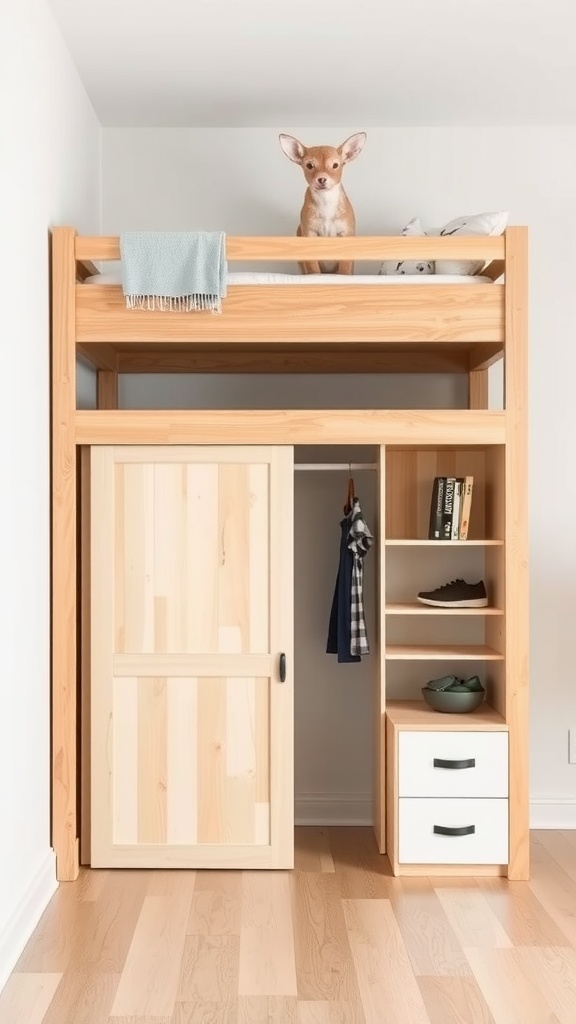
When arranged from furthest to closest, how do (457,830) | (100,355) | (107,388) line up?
(107,388), (100,355), (457,830)

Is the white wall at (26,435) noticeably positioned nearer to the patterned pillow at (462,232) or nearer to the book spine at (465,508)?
the patterned pillow at (462,232)

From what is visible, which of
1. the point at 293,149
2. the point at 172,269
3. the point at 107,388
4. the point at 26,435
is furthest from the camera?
the point at 107,388

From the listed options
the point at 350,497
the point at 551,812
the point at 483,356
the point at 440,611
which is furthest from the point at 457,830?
the point at 483,356

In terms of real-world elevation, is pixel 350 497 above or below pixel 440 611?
above

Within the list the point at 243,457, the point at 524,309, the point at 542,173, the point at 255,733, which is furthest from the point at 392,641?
the point at 542,173

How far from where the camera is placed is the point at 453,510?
3766mm

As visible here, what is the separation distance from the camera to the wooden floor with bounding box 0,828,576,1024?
2.55 metres

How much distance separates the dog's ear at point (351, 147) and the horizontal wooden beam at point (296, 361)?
0.70m

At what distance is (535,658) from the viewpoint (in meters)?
4.24

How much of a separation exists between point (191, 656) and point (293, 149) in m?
1.85

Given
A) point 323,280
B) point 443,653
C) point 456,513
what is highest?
point 323,280

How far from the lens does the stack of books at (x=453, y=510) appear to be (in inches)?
148

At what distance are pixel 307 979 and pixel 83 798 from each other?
120 centimetres

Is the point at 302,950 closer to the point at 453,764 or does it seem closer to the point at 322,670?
the point at 453,764
